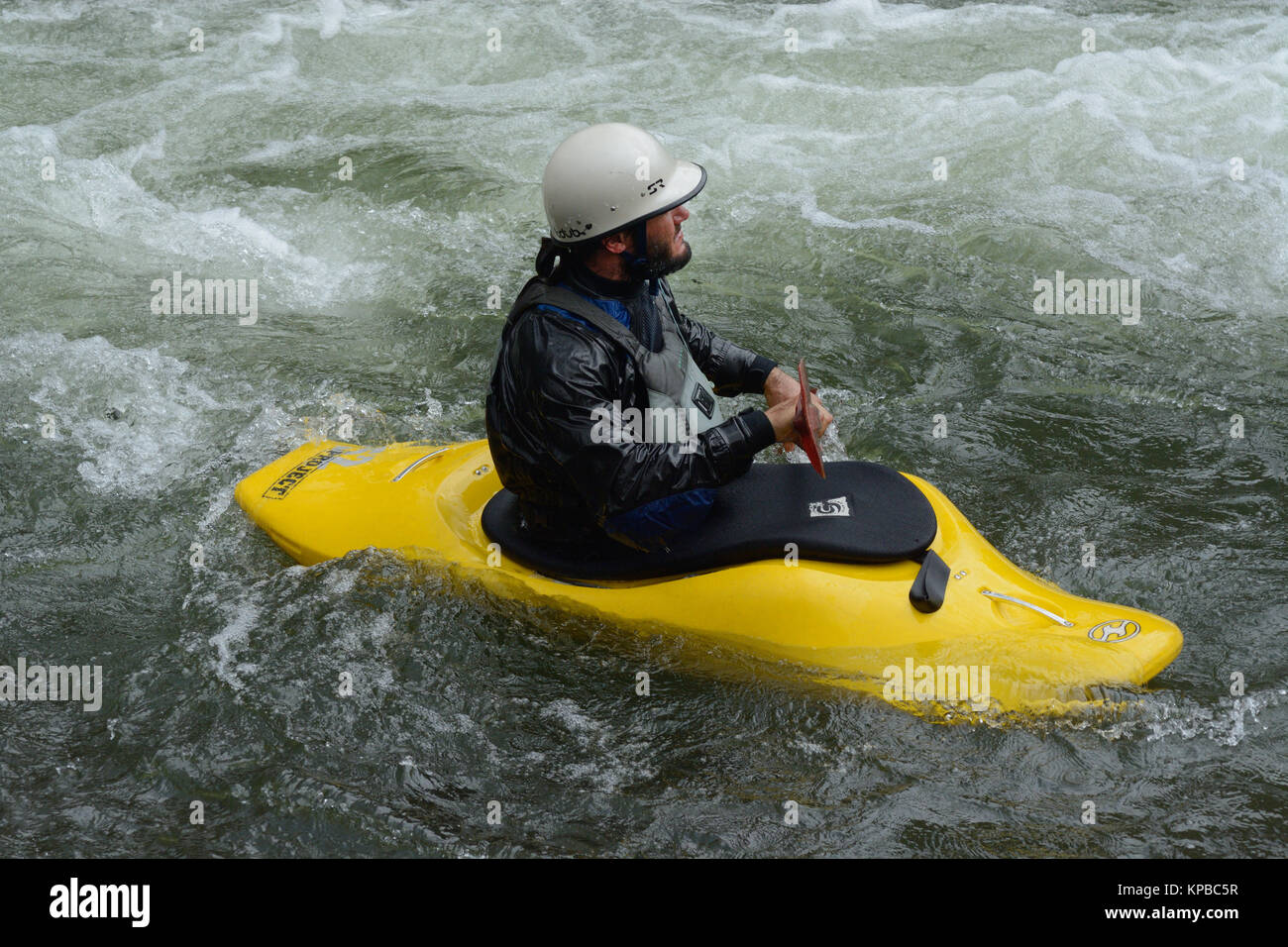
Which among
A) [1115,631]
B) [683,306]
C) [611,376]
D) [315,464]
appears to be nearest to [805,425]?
[611,376]

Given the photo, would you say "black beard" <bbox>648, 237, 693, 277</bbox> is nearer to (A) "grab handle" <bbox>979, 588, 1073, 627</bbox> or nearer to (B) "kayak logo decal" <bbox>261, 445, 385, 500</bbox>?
(A) "grab handle" <bbox>979, 588, 1073, 627</bbox>

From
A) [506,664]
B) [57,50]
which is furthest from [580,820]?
[57,50]

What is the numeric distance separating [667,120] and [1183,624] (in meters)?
5.00

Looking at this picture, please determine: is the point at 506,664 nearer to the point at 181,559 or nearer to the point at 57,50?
the point at 181,559

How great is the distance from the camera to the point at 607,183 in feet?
10.3

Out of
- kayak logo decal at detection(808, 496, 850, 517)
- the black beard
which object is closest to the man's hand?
kayak logo decal at detection(808, 496, 850, 517)

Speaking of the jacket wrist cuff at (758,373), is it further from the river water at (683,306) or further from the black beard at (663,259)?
the river water at (683,306)

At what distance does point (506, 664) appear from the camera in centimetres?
377

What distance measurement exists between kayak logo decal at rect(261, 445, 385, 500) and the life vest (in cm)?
114

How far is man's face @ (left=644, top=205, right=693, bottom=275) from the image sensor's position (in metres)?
3.25

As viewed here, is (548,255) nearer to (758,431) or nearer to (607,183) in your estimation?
(607,183)

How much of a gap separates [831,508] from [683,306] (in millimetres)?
2814

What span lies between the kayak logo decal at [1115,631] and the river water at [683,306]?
206 millimetres
